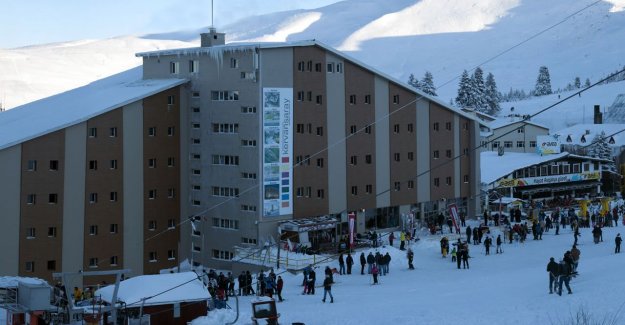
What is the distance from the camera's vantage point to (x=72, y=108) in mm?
43312

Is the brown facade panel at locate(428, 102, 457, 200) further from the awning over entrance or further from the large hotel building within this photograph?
the awning over entrance

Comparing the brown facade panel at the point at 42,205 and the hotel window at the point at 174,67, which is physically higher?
the hotel window at the point at 174,67

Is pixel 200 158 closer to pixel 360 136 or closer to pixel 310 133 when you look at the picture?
pixel 310 133

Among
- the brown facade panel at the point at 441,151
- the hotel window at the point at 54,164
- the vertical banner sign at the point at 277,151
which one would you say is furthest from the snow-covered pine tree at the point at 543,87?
the hotel window at the point at 54,164

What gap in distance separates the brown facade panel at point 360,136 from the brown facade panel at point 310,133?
1.57 meters

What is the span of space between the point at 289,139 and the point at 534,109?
303 feet

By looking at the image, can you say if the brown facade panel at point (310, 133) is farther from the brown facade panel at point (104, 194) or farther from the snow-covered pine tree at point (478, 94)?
the snow-covered pine tree at point (478, 94)

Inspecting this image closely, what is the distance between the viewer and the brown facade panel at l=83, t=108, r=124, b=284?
4069 centimetres

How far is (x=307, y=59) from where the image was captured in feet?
144

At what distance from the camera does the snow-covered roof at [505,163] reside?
6219 cm

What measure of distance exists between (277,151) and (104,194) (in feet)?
26.1

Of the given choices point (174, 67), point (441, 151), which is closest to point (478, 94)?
point (441, 151)

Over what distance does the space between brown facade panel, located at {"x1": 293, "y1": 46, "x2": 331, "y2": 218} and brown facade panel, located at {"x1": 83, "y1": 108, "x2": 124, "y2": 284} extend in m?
8.04

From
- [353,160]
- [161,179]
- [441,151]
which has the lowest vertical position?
[161,179]
